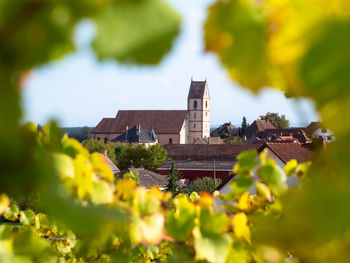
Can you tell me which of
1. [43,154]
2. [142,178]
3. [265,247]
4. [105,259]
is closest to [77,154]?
[43,154]

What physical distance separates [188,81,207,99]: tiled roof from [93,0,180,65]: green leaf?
61.4m

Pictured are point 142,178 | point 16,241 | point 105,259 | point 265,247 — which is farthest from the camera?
point 142,178

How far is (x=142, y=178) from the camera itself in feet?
64.6

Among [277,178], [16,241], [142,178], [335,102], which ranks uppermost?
[335,102]

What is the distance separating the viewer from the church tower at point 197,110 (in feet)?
202

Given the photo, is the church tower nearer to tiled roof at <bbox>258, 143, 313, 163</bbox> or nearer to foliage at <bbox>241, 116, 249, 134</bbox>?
foliage at <bbox>241, 116, 249, 134</bbox>

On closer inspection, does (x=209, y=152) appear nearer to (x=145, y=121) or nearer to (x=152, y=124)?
(x=152, y=124)

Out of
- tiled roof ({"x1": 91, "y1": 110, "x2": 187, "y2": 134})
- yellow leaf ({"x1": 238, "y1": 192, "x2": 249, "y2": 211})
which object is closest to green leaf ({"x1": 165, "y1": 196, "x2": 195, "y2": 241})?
yellow leaf ({"x1": 238, "y1": 192, "x2": 249, "y2": 211})

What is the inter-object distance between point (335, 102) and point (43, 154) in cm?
32

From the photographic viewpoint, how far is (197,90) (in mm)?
62062

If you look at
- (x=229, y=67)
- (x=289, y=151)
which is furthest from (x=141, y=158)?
(x=229, y=67)

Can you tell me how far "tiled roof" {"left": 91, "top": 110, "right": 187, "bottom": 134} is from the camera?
181 feet

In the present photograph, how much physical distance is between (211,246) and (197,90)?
202ft

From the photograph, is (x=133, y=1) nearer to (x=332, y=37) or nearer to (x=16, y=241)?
(x=332, y=37)
